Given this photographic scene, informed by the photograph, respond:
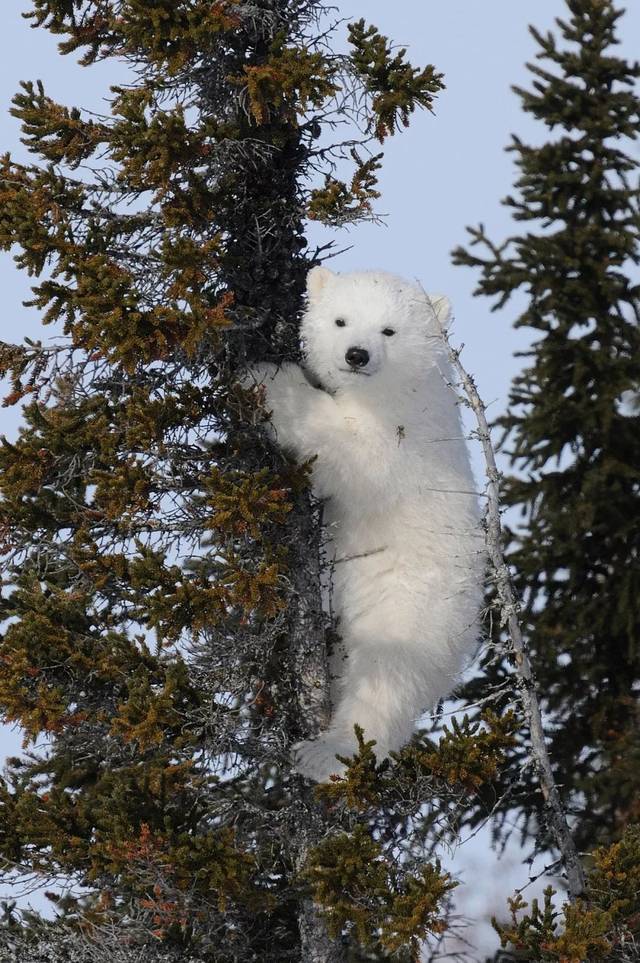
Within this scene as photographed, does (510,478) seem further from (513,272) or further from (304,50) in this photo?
(304,50)

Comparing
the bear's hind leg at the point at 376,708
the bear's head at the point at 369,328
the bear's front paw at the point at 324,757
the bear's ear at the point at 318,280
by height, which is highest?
the bear's ear at the point at 318,280

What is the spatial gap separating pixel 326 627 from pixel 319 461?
3.30ft

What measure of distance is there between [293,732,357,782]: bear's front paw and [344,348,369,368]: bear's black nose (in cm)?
192

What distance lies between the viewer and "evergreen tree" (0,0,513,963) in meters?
6.14

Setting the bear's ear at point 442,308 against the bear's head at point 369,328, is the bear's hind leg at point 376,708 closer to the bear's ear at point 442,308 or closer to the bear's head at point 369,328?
the bear's head at point 369,328

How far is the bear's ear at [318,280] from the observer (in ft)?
23.1

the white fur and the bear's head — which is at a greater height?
the bear's head

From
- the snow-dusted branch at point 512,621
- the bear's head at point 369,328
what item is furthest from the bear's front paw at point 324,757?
the bear's head at point 369,328

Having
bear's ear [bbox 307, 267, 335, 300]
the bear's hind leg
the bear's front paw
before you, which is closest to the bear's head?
bear's ear [bbox 307, 267, 335, 300]

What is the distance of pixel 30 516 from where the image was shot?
7012mm

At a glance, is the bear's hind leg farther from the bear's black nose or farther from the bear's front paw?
the bear's black nose

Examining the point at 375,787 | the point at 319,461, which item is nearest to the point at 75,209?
the point at 319,461

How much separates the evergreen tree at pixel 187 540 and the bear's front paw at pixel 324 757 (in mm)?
216

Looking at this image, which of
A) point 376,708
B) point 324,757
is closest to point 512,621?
point 376,708
